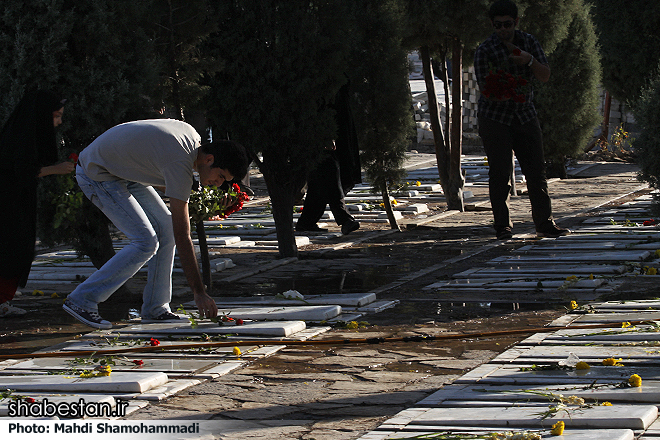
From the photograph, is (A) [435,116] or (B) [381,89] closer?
(B) [381,89]

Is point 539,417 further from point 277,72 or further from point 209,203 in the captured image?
point 277,72

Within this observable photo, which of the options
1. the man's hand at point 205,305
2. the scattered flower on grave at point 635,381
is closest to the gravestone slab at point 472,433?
the scattered flower on grave at point 635,381

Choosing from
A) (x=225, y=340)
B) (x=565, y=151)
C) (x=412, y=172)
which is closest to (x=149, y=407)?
(x=225, y=340)

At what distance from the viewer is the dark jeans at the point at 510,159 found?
8.43 metres

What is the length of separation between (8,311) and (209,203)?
1.55m

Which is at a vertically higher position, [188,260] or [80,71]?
[80,71]

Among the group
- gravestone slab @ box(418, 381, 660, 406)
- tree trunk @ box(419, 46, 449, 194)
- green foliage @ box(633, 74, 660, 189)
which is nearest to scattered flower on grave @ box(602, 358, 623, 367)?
gravestone slab @ box(418, 381, 660, 406)

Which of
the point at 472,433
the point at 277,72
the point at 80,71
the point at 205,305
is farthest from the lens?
the point at 277,72

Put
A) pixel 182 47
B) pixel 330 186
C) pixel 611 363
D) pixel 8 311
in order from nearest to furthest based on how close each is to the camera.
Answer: pixel 611 363
pixel 8 311
pixel 182 47
pixel 330 186

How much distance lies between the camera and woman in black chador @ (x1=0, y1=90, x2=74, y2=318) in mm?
5387

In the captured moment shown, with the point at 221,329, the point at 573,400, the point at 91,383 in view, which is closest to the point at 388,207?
the point at 221,329

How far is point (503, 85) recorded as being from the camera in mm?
8125

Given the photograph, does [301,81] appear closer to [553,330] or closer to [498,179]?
[498,179]

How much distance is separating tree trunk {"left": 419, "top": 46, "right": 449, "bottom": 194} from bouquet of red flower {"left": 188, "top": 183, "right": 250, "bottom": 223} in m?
5.37
